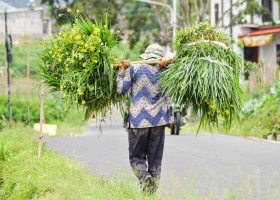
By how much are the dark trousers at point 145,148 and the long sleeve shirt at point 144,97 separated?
0.36 ft

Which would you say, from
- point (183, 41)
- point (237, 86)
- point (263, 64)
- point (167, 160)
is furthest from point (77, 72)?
point (263, 64)

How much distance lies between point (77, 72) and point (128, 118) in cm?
88

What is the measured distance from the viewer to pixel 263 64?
648 inches

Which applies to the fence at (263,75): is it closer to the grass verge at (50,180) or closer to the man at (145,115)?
the grass verge at (50,180)

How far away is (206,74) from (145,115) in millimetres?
891

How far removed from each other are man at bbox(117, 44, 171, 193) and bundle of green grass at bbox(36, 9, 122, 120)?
1.21 feet

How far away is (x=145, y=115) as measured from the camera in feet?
18.7

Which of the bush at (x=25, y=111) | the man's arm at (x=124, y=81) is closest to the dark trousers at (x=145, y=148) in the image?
the man's arm at (x=124, y=81)

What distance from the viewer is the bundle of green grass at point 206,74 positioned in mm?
5355

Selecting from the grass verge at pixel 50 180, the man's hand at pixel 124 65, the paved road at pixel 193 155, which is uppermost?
the man's hand at pixel 124 65

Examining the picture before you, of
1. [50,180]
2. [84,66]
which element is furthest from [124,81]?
[50,180]

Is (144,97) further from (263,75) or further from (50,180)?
(263,75)

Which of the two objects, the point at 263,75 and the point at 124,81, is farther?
the point at 263,75

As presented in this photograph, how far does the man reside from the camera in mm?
5727
